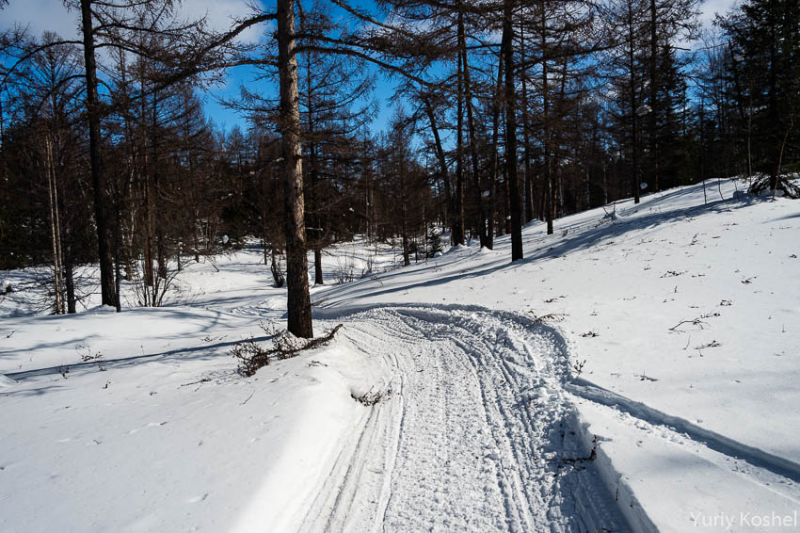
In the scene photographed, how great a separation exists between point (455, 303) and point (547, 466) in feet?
18.1

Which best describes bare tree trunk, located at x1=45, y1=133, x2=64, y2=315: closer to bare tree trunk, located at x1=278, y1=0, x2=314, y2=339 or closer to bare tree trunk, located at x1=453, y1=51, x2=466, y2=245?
bare tree trunk, located at x1=278, y1=0, x2=314, y2=339

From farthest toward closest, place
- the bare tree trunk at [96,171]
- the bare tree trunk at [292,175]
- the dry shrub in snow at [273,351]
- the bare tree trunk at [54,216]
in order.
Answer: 1. the bare tree trunk at [54,216]
2. the bare tree trunk at [96,171]
3. the bare tree trunk at [292,175]
4. the dry shrub in snow at [273,351]

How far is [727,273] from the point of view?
702 centimetres

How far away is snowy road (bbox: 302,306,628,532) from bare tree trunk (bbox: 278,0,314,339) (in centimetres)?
203

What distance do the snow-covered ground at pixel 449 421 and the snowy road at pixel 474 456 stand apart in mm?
17

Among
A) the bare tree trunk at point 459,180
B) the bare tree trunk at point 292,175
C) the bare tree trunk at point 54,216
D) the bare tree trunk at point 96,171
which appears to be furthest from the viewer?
the bare tree trunk at point 459,180

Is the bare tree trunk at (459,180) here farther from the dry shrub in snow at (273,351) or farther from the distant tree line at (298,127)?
the dry shrub in snow at (273,351)

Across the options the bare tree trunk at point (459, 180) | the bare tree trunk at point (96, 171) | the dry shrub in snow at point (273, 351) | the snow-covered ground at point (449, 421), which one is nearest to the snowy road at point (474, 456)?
the snow-covered ground at point (449, 421)

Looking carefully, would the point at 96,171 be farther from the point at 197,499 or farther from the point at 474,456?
the point at 474,456

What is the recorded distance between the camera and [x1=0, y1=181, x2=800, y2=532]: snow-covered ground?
2441 mm

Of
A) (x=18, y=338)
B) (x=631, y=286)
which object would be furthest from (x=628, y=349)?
(x=18, y=338)

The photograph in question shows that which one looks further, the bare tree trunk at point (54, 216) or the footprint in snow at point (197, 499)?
the bare tree trunk at point (54, 216)

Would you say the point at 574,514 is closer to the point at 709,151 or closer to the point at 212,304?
the point at 212,304

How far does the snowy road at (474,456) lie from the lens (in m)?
2.56
